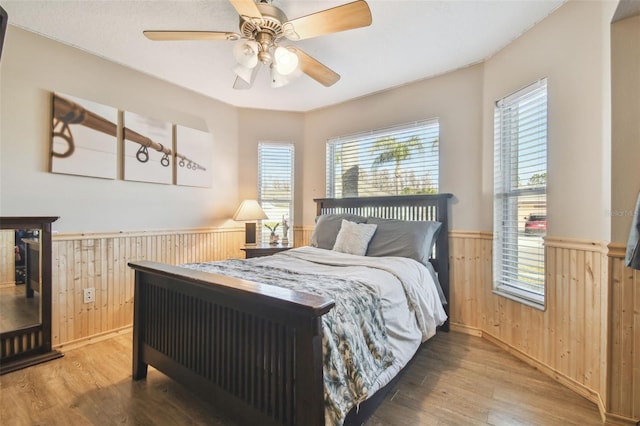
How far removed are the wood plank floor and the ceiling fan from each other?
2.07 metres

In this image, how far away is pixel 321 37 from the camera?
2.40m

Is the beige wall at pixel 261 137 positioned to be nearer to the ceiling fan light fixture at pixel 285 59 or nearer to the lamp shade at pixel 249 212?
the lamp shade at pixel 249 212

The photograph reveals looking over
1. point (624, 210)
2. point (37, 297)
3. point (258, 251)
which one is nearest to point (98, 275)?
point (37, 297)

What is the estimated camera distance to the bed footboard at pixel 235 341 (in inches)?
47.2

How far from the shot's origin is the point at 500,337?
2.61m

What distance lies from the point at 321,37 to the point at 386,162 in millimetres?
1597

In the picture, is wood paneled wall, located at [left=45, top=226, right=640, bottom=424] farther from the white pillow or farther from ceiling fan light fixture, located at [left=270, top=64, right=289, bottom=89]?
ceiling fan light fixture, located at [left=270, top=64, right=289, bottom=89]

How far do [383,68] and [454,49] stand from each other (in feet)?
2.14

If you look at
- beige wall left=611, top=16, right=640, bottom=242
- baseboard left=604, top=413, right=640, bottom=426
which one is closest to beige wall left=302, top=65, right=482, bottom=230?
beige wall left=611, top=16, right=640, bottom=242

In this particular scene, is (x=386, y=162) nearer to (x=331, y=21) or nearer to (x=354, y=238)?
(x=354, y=238)

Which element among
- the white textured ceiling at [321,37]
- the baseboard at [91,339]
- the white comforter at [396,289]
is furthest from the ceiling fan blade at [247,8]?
the baseboard at [91,339]

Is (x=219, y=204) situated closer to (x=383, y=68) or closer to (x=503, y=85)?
(x=383, y=68)

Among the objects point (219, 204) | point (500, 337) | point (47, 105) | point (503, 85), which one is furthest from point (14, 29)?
point (500, 337)

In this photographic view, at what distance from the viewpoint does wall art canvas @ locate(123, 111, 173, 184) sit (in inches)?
116
